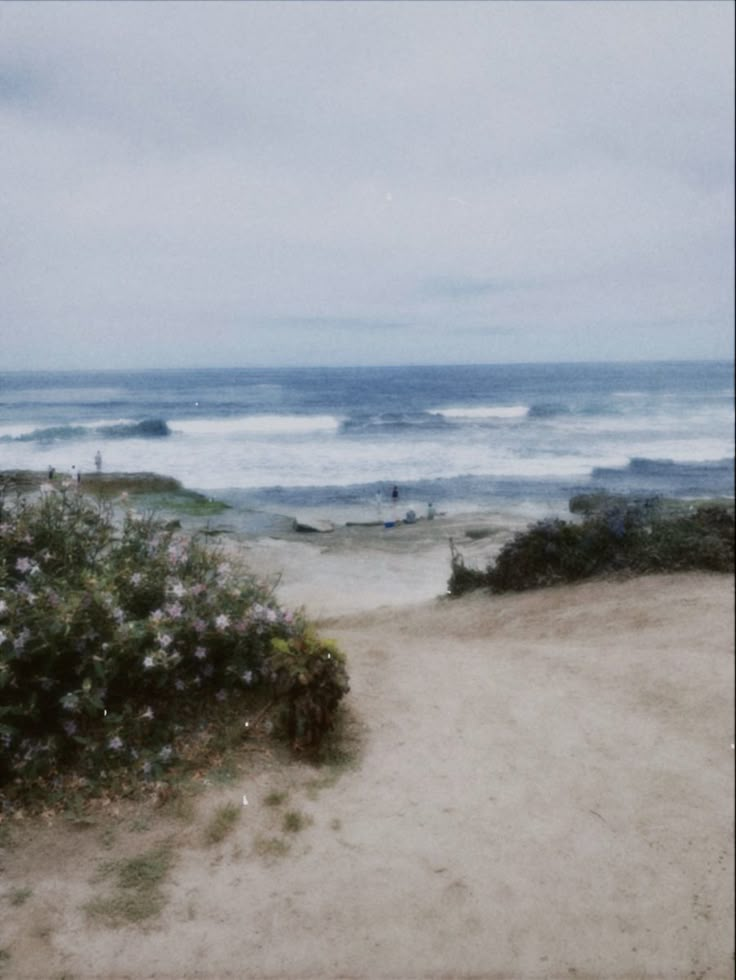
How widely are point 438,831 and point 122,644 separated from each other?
163 cm

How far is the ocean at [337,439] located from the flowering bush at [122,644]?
565 millimetres

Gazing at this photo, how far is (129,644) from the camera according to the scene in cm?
355

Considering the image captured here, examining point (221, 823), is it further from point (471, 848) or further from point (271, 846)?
point (471, 848)

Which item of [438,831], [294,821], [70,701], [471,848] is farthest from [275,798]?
[70,701]

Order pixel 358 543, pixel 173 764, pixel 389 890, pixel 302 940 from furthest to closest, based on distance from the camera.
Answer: pixel 358 543, pixel 173 764, pixel 389 890, pixel 302 940

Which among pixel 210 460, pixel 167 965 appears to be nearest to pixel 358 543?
pixel 210 460

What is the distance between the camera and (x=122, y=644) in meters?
3.54

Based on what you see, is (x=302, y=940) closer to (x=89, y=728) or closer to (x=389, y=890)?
(x=389, y=890)

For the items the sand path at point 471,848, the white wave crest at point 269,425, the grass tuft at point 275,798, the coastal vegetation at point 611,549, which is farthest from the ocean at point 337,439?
the grass tuft at point 275,798

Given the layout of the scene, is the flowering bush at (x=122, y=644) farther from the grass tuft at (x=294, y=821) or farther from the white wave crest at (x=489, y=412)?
the white wave crest at (x=489, y=412)

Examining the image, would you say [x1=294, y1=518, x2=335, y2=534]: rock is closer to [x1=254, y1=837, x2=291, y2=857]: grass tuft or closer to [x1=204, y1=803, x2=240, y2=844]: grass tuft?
[x1=204, y1=803, x2=240, y2=844]: grass tuft

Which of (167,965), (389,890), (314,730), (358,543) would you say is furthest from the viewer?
(358,543)

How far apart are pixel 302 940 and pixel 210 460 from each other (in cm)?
188

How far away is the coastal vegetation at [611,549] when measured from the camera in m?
7.00
